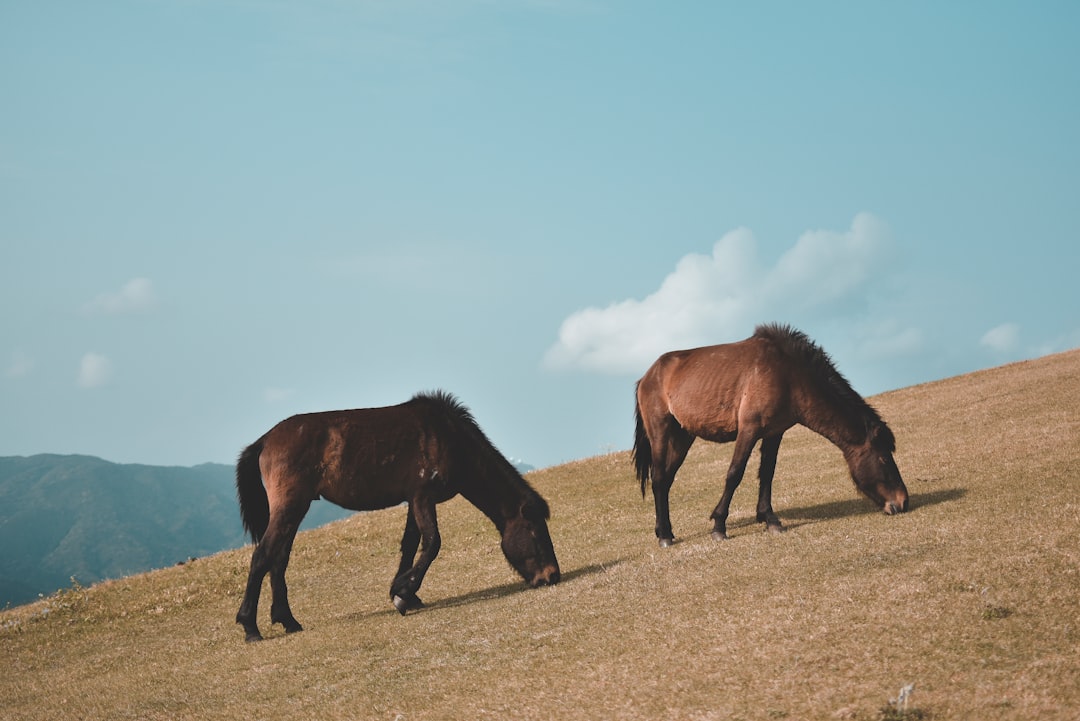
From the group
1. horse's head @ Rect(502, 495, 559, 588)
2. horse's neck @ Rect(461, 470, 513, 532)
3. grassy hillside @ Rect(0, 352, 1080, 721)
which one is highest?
horse's neck @ Rect(461, 470, 513, 532)

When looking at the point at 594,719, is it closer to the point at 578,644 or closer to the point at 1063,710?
the point at 578,644

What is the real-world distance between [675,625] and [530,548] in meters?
4.31

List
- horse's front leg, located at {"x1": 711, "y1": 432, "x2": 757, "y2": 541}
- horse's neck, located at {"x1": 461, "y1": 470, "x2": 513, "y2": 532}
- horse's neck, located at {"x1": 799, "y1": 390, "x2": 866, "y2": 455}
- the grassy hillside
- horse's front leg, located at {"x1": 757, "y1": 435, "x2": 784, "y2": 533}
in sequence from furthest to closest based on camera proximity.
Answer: horse's front leg, located at {"x1": 757, "y1": 435, "x2": 784, "y2": 533} < horse's neck, located at {"x1": 799, "y1": 390, "x2": 866, "y2": 455} < horse's front leg, located at {"x1": 711, "y1": 432, "x2": 757, "y2": 541} < horse's neck, located at {"x1": 461, "y1": 470, "x2": 513, "y2": 532} < the grassy hillside

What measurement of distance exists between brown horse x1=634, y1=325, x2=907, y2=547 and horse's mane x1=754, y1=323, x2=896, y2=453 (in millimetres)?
16

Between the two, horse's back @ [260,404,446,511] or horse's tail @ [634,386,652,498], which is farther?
horse's tail @ [634,386,652,498]

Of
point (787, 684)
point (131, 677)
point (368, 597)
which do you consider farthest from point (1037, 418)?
point (131, 677)

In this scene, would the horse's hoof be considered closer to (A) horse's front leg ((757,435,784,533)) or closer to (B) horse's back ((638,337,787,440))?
(B) horse's back ((638,337,787,440))

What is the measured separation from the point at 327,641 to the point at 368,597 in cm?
407

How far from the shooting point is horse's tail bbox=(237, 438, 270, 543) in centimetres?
1363

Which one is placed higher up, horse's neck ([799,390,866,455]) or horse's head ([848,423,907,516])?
horse's neck ([799,390,866,455])

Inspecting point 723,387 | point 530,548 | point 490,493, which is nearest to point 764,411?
point 723,387

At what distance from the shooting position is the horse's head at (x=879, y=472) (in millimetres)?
15461

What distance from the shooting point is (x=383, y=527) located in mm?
25359

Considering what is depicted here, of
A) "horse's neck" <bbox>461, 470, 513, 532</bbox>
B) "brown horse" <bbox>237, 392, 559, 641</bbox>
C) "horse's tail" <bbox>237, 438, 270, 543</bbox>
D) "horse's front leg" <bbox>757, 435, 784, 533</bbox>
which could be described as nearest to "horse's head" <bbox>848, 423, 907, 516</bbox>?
"horse's front leg" <bbox>757, 435, 784, 533</bbox>
